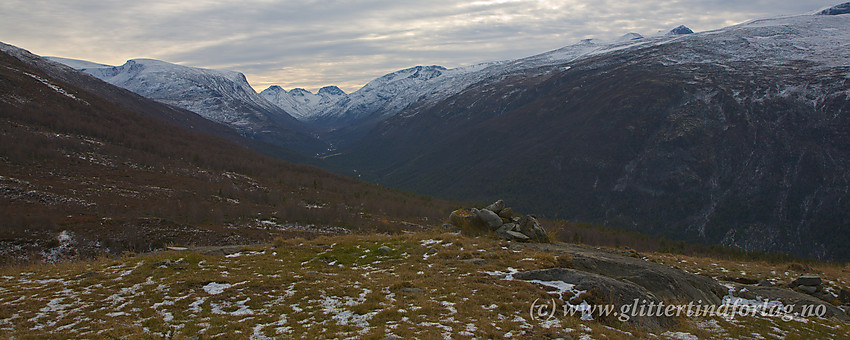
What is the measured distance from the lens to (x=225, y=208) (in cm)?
6125

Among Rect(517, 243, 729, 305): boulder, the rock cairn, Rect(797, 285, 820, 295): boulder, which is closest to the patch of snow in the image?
Rect(517, 243, 729, 305): boulder

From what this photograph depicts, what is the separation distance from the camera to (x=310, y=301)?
15.3 meters

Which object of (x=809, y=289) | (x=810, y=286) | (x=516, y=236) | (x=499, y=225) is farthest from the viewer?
(x=499, y=225)

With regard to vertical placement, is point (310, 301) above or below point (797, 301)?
above

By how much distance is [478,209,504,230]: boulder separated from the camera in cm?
3038

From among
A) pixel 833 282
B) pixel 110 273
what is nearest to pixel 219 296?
pixel 110 273

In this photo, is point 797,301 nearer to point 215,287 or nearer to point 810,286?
point 810,286

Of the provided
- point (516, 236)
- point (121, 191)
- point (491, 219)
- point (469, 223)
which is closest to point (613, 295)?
point (516, 236)

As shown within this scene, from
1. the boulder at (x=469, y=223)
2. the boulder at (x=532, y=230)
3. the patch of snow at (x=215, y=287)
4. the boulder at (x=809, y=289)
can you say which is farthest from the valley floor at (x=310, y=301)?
the boulder at (x=469, y=223)

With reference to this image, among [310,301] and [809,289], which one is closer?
[310,301]

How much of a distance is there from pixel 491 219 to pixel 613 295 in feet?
50.2

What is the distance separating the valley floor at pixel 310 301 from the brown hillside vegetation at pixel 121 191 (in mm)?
21848

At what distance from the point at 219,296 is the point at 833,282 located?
3404 centimetres

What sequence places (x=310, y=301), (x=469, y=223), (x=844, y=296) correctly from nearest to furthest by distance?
(x=310, y=301), (x=844, y=296), (x=469, y=223)
